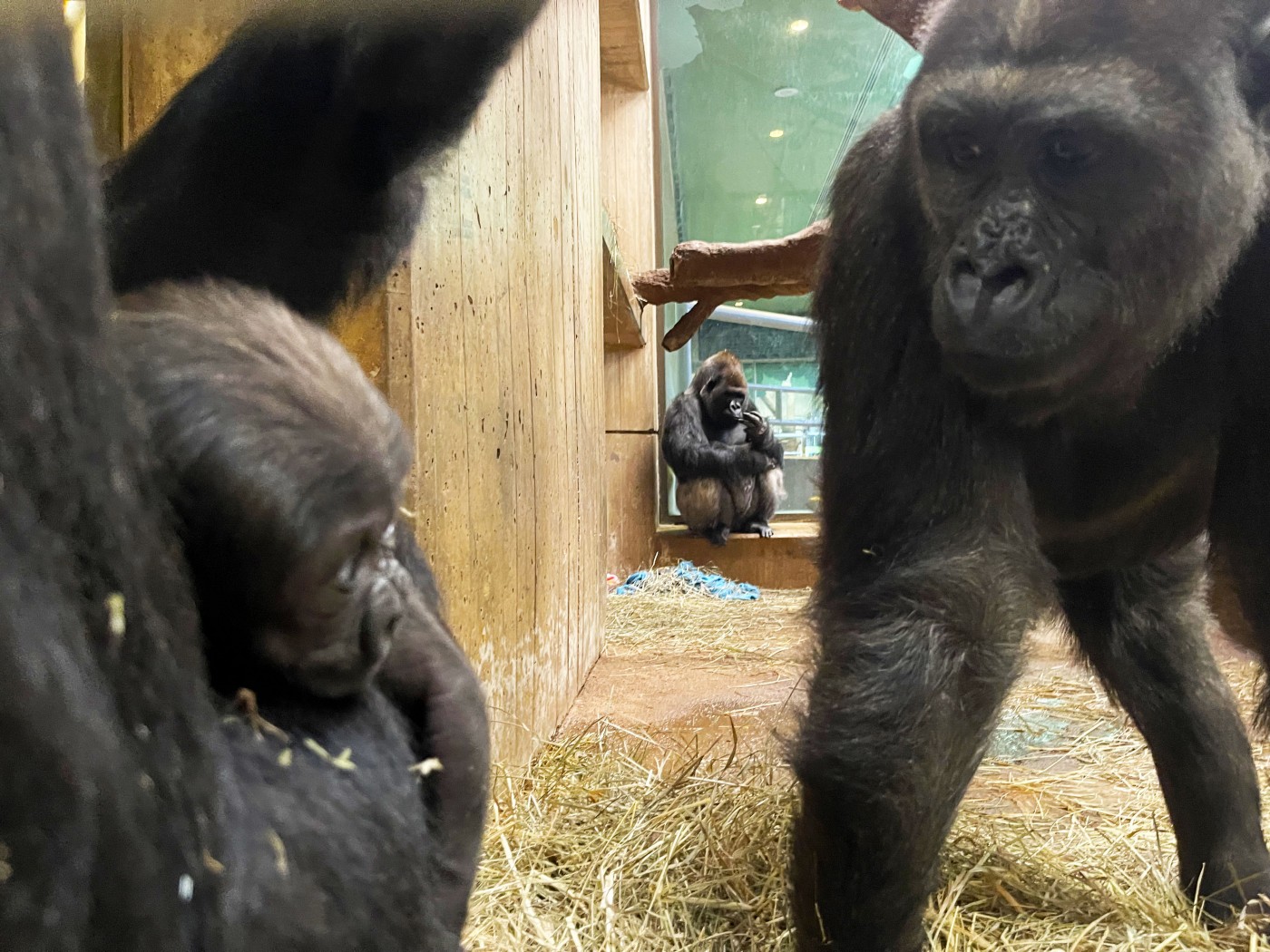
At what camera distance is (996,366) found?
1.14 metres

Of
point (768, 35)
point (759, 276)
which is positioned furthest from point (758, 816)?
point (768, 35)

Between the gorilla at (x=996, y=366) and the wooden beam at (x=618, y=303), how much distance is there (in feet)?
7.79

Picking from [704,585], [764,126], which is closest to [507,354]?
[704,585]

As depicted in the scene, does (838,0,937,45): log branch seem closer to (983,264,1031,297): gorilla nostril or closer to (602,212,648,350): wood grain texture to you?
(983,264,1031,297): gorilla nostril

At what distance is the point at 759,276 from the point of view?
15.1 ft

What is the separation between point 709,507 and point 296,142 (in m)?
5.33

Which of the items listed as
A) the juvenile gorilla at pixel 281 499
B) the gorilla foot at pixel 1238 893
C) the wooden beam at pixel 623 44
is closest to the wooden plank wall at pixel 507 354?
the juvenile gorilla at pixel 281 499

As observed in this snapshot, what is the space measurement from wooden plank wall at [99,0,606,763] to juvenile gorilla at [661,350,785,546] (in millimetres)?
3196

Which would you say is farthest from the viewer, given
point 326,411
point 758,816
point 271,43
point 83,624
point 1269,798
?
point 1269,798

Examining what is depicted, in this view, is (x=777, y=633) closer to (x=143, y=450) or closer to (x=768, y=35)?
(x=143, y=450)

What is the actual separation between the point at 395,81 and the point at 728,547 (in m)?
5.37

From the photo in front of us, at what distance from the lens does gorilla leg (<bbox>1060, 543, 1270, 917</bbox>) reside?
4.96 feet

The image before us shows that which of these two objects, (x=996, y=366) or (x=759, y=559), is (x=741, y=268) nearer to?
(x=759, y=559)

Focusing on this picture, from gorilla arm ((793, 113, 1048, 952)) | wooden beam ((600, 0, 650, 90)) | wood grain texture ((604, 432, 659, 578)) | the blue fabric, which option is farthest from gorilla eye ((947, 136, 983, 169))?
wood grain texture ((604, 432, 659, 578))
